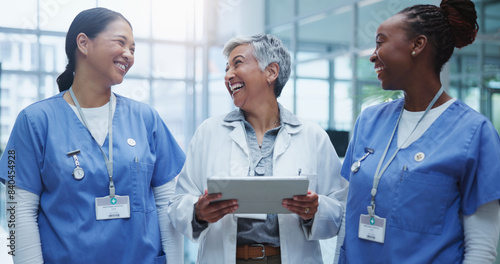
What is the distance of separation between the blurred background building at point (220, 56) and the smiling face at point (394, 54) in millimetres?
1164

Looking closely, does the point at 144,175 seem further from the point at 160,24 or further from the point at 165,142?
the point at 160,24

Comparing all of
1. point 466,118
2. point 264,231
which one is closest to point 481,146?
point 466,118

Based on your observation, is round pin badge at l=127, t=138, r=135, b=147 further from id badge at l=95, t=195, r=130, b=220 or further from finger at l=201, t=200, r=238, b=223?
finger at l=201, t=200, r=238, b=223

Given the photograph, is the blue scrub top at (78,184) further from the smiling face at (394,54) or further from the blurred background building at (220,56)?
the blurred background building at (220,56)

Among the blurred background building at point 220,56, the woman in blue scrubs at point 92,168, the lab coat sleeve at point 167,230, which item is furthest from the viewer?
the blurred background building at point 220,56

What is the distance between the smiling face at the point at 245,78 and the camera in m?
1.85

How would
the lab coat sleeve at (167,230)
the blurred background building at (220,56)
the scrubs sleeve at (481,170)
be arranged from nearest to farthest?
the scrubs sleeve at (481,170)
the lab coat sleeve at (167,230)
the blurred background building at (220,56)

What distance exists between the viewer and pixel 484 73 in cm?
521

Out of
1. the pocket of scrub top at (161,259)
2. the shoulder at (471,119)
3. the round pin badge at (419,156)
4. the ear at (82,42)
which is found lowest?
the pocket of scrub top at (161,259)

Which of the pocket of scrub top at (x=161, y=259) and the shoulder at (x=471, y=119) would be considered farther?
the pocket of scrub top at (x=161, y=259)

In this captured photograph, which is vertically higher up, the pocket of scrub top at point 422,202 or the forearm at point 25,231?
the pocket of scrub top at point 422,202

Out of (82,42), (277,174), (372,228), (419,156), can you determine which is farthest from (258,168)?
(82,42)

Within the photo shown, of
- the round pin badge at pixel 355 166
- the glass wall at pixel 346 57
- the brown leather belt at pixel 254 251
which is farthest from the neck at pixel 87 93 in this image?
the glass wall at pixel 346 57

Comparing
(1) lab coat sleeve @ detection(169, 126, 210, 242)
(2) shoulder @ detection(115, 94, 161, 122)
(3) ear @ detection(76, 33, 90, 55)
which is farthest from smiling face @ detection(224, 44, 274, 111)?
(3) ear @ detection(76, 33, 90, 55)
